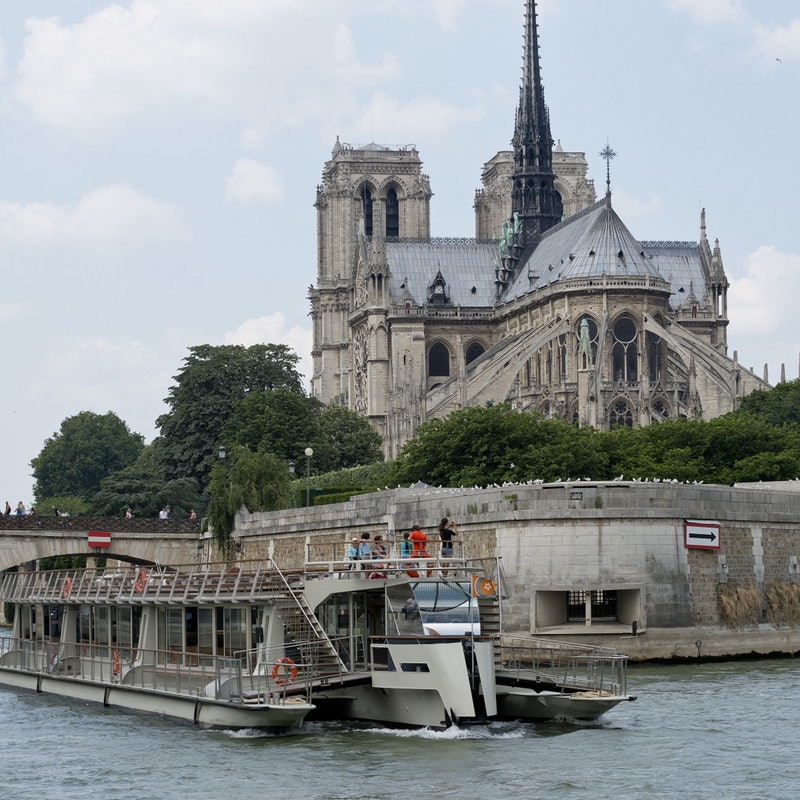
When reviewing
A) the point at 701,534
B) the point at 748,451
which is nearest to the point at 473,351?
the point at 748,451

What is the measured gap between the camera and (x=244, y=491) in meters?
68.5

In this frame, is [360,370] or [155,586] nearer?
[155,586]

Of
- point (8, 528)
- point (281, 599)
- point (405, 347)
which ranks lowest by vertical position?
point (281, 599)

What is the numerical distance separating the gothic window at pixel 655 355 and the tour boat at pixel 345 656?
7294cm

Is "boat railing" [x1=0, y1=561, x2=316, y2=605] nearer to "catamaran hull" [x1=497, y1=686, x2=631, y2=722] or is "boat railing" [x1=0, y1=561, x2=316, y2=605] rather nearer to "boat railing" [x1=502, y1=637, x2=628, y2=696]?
"catamaran hull" [x1=497, y1=686, x2=631, y2=722]

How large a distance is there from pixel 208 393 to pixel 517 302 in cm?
3137

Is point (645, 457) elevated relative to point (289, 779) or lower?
elevated

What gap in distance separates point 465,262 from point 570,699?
10100 cm

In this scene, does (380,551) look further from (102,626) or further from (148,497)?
(148,497)

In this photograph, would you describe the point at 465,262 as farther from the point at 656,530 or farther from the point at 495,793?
the point at 495,793

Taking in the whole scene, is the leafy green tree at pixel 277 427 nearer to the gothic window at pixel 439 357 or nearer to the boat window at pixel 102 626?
the gothic window at pixel 439 357

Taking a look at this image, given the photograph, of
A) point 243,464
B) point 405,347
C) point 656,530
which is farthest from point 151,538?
point 405,347

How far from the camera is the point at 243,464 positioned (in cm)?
7062

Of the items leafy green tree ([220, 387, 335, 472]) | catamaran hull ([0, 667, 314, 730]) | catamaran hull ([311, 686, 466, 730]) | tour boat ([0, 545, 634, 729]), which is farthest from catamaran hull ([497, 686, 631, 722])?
leafy green tree ([220, 387, 335, 472])
